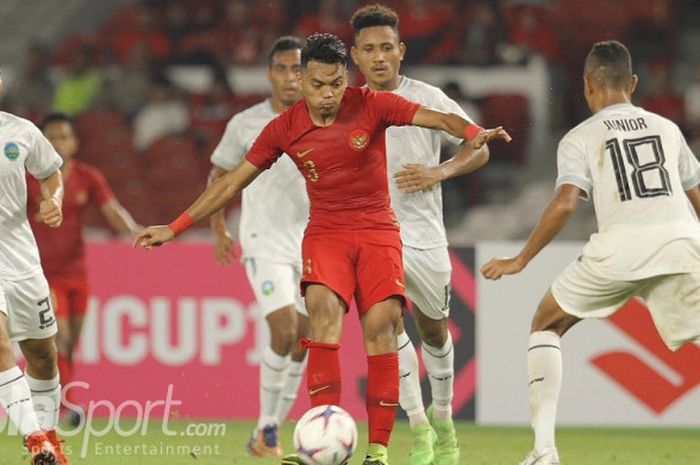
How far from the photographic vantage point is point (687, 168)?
7.55 meters

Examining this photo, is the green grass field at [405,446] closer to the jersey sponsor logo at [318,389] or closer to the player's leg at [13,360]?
the player's leg at [13,360]

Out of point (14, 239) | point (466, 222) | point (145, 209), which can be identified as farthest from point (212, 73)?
point (14, 239)

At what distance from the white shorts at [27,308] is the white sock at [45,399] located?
0.38 m

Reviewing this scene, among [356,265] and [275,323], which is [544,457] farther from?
[275,323]

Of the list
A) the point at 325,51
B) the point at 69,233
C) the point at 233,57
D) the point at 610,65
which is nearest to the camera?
the point at 325,51

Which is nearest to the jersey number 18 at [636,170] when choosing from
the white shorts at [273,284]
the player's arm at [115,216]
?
the white shorts at [273,284]

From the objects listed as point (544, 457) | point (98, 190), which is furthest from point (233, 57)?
point (544, 457)

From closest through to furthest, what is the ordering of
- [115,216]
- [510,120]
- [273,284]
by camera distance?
[273,284]
[115,216]
[510,120]

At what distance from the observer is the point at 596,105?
24.8 feet

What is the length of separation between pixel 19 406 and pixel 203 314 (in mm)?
4385

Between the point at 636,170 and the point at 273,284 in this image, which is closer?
the point at 636,170

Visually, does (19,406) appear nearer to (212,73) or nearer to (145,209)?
(145,209)

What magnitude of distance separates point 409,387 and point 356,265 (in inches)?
44.9

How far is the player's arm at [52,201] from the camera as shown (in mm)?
7672
